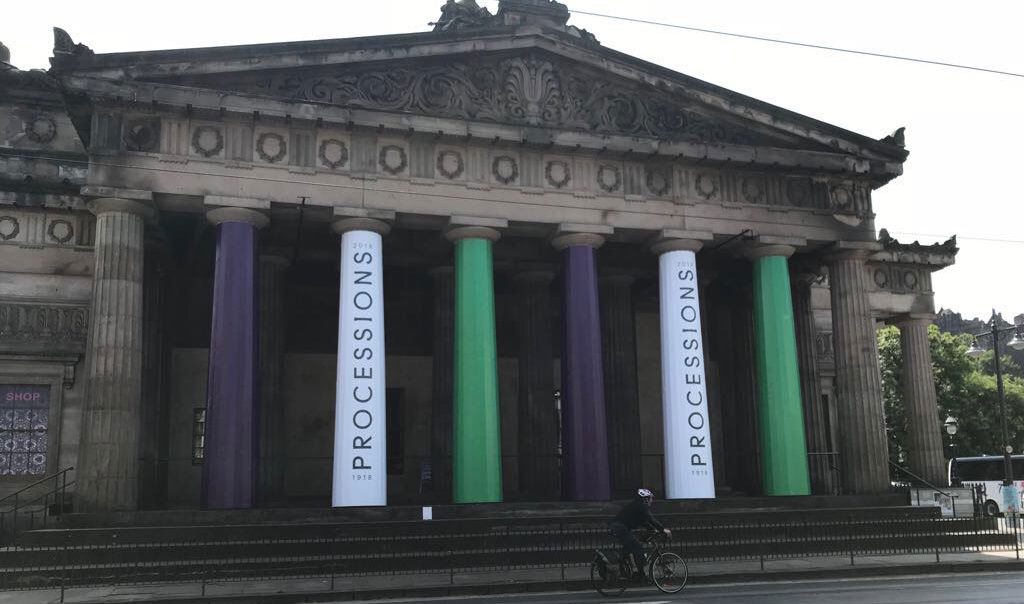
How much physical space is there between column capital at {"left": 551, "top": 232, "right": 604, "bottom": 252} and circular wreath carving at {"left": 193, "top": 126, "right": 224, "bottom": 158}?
29.5 feet

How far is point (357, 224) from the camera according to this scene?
2272 cm

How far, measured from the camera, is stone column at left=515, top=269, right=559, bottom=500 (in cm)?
2794

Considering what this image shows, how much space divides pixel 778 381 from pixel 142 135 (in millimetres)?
17818

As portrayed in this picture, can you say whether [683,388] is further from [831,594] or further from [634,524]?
[831,594]

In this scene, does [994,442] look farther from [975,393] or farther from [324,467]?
[324,467]

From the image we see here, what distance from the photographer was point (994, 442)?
5319cm

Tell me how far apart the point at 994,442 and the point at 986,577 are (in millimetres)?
40399

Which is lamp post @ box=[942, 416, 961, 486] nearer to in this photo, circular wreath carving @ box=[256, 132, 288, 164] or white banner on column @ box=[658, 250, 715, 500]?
white banner on column @ box=[658, 250, 715, 500]

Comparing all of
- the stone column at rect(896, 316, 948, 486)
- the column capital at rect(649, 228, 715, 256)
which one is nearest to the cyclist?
the column capital at rect(649, 228, 715, 256)

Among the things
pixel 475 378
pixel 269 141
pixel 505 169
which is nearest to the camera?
pixel 269 141

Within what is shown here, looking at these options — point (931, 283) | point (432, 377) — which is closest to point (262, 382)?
point (432, 377)

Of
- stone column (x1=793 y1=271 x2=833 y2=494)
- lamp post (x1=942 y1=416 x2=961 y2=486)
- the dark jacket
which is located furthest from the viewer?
lamp post (x1=942 y1=416 x2=961 y2=486)

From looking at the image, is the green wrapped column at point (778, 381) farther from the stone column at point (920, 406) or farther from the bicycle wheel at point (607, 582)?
the bicycle wheel at point (607, 582)

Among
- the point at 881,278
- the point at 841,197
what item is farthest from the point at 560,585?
the point at 881,278
